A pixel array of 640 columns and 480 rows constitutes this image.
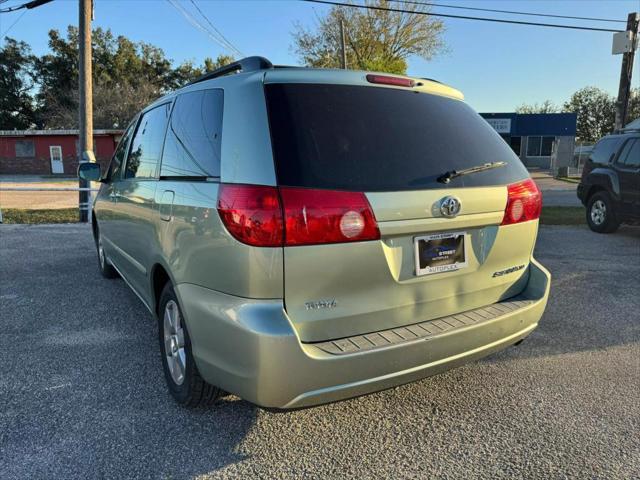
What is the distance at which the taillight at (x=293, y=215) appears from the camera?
6.83 feet

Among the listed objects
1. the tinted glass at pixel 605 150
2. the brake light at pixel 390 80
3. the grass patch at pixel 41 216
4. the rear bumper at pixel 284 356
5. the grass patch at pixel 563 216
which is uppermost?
the brake light at pixel 390 80

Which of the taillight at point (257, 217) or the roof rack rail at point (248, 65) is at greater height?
the roof rack rail at point (248, 65)

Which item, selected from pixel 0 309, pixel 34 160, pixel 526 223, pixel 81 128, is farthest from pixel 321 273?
pixel 34 160

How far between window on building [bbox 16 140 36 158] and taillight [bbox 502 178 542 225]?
37460 millimetres

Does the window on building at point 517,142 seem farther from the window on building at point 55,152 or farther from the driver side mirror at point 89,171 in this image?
the driver side mirror at point 89,171

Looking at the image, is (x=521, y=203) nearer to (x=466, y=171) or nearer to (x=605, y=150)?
(x=466, y=171)

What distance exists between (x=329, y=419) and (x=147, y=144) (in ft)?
7.62

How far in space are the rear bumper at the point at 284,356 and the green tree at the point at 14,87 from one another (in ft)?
176

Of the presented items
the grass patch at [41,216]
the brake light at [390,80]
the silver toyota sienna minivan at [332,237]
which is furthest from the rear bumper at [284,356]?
the grass patch at [41,216]

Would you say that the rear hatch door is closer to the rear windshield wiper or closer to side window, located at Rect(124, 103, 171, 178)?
the rear windshield wiper

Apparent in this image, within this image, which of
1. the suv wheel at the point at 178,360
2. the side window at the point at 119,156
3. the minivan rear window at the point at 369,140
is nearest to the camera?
the minivan rear window at the point at 369,140

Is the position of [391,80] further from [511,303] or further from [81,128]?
[81,128]

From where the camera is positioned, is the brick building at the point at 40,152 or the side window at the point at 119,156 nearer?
the side window at the point at 119,156

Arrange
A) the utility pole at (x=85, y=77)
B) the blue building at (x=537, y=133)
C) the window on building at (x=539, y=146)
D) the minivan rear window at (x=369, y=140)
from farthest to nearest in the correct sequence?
the window on building at (x=539, y=146) → the blue building at (x=537, y=133) → the utility pole at (x=85, y=77) → the minivan rear window at (x=369, y=140)
